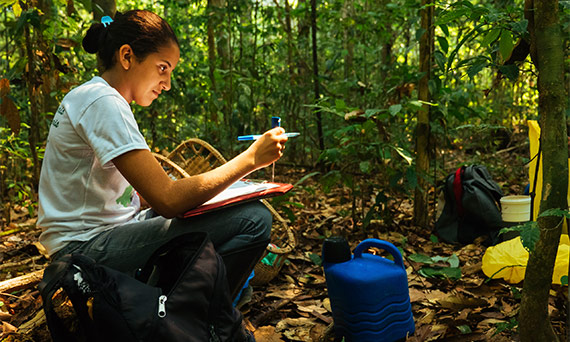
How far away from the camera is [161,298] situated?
126 cm

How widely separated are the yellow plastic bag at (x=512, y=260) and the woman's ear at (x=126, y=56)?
188 cm

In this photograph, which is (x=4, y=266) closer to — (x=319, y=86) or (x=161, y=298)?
(x=161, y=298)

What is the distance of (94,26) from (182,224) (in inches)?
34.6

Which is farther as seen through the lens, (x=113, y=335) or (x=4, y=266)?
(x=4, y=266)

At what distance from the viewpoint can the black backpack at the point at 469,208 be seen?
282cm

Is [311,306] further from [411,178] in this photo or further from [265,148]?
[411,178]

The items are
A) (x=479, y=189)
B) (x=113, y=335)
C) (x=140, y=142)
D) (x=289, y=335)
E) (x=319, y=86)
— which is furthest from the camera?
(x=319, y=86)

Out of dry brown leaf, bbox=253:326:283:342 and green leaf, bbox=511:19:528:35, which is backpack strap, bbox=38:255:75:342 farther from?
green leaf, bbox=511:19:528:35

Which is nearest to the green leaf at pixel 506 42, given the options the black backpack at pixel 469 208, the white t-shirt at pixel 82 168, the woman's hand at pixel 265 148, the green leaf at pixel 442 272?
the woman's hand at pixel 265 148

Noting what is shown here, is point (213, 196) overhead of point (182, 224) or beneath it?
overhead

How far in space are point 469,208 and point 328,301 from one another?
124cm

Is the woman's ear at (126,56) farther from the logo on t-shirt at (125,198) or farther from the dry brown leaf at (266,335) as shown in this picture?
the dry brown leaf at (266,335)

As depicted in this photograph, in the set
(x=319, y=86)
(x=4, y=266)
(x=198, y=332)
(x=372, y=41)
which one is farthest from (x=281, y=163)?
(x=198, y=332)

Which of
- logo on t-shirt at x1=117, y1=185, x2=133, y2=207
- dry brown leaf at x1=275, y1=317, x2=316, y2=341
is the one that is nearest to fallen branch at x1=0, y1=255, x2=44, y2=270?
logo on t-shirt at x1=117, y1=185, x2=133, y2=207
